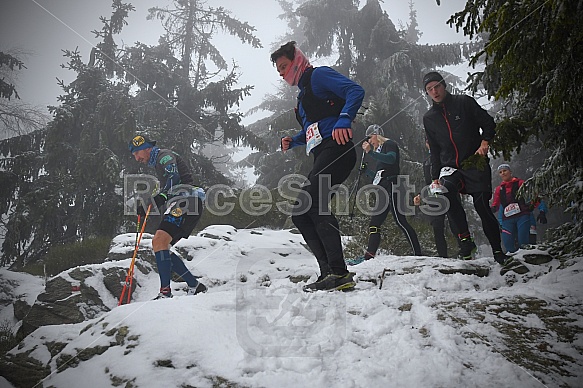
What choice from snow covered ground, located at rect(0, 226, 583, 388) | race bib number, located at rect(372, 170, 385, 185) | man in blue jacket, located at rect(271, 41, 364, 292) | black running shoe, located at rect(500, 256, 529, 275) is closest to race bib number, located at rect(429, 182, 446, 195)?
black running shoe, located at rect(500, 256, 529, 275)

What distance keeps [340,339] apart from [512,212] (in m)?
6.18

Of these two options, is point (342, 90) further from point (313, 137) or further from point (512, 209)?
point (512, 209)

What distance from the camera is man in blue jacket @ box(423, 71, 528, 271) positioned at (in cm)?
351

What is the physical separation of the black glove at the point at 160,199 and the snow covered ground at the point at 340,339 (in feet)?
5.55

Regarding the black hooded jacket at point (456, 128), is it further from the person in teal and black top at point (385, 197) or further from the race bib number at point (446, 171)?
the person in teal and black top at point (385, 197)

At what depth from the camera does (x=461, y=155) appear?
3654mm

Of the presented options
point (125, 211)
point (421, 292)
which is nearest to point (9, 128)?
point (125, 211)

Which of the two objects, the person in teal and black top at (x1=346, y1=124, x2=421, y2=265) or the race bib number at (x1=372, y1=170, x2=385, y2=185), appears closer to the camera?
the person in teal and black top at (x1=346, y1=124, x2=421, y2=265)

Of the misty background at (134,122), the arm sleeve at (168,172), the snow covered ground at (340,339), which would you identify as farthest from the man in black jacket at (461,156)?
the arm sleeve at (168,172)

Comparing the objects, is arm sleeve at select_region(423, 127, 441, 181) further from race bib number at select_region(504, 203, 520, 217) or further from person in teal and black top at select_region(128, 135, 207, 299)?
race bib number at select_region(504, 203, 520, 217)

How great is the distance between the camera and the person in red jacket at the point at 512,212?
6.39m

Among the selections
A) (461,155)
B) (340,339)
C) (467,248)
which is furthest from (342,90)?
(467,248)

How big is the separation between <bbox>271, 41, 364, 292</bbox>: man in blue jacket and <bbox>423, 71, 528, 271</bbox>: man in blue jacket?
1337 millimetres

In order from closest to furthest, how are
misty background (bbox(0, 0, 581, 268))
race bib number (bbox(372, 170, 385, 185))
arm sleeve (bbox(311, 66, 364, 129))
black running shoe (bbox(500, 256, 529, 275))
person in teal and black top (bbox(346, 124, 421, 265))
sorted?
arm sleeve (bbox(311, 66, 364, 129)), black running shoe (bbox(500, 256, 529, 275)), person in teal and black top (bbox(346, 124, 421, 265)), race bib number (bbox(372, 170, 385, 185)), misty background (bbox(0, 0, 581, 268))
